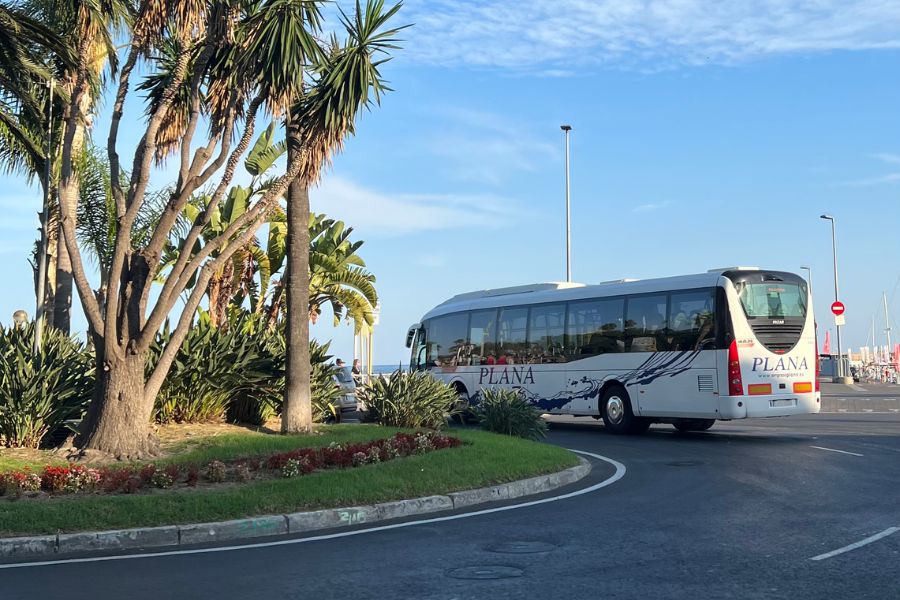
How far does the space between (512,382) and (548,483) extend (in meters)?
11.6

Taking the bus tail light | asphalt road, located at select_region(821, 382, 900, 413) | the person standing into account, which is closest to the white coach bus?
the bus tail light

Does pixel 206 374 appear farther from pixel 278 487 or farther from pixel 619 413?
pixel 619 413

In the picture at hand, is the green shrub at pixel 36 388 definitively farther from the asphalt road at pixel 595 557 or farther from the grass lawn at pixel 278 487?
the asphalt road at pixel 595 557

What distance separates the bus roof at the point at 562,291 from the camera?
63.1 ft

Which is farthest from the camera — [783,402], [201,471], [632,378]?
[632,378]

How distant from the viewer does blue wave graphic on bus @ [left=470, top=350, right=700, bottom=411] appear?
19203 mm

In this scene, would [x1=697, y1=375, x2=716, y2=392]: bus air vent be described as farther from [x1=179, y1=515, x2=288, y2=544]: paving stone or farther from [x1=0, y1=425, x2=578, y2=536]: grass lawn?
[x1=179, y1=515, x2=288, y2=544]: paving stone

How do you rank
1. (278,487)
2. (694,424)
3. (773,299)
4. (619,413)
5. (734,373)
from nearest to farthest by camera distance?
1. (278,487)
2. (734,373)
3. (773,299)
4. (619,413)
5. (694,424)

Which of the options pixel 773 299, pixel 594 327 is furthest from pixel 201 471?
A: pixel 773 299

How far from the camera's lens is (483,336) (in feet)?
81.1

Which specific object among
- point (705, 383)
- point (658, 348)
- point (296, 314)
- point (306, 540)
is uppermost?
point (296, 314)

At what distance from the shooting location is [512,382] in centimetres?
2372

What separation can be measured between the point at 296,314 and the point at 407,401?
3.11 metres

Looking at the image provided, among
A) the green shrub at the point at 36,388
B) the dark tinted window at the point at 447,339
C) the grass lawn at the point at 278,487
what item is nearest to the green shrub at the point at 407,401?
the grass lawn at the point at 278,487
